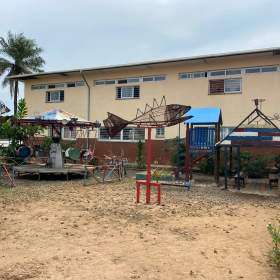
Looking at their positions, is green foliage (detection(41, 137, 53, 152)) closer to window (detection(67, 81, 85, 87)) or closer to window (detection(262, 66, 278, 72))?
window (detection(67, 81, 85, 87))

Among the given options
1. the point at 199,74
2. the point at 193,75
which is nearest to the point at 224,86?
the point at 199,74

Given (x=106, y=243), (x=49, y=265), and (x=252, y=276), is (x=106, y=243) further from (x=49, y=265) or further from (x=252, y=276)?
(x=252, y=276)

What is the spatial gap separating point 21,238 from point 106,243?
4.76 ft

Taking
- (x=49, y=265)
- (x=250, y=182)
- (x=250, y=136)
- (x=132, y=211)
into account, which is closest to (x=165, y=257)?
(x=49, y=265)

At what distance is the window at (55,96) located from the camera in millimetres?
26281

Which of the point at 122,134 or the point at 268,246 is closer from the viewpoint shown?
the point at 268,246

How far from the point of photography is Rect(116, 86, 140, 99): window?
23384 millimetres

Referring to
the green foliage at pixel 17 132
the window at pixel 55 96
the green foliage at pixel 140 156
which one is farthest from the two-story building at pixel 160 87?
the green foliage at pixel 17 132

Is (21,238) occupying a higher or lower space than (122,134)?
lower

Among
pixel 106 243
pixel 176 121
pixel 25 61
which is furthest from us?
pixel 25 61

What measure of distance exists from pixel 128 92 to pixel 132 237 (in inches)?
682

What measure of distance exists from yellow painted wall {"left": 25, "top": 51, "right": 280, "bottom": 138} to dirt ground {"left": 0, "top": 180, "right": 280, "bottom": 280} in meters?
9.25

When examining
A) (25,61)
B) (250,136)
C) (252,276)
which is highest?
(25,61)

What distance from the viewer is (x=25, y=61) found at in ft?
141
